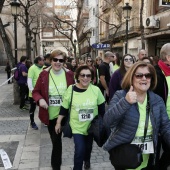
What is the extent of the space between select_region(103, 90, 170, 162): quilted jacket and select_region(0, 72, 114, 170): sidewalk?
6.27 ft

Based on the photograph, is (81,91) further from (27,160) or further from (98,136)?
(27,160)

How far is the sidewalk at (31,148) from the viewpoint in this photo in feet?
14.5

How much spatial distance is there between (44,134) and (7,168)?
186 cm

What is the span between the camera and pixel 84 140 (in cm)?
363

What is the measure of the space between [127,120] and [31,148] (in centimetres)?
321

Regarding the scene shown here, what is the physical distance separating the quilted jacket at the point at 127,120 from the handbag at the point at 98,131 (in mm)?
723

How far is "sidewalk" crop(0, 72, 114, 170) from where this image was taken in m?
4.41

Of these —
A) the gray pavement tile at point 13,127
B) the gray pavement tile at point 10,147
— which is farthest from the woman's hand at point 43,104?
the gray pavement tile at point 13,127

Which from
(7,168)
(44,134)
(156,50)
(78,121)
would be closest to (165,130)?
(78,121)

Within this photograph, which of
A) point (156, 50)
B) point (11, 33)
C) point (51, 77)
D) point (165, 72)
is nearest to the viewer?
point (165, 72)

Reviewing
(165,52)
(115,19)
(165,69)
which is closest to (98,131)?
(165,69)

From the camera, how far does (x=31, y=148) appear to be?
5.21 metres

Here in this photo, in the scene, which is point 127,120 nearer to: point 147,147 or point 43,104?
point 147,147

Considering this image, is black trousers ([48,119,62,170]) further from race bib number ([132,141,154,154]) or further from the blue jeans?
race bib number ([132,141,154,154])
